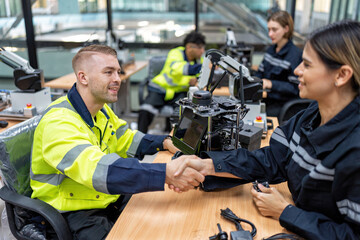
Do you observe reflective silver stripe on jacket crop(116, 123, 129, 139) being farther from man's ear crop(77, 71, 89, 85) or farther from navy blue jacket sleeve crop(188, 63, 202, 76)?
navy blue jacket sleeve crop(188, 63, 202, 76)

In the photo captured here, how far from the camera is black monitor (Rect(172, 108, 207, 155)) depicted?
133 centimetres

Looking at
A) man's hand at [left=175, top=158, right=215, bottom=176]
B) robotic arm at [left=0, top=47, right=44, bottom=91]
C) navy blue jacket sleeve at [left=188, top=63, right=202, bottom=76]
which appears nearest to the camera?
man's hand at [left=175, top=158, right=215, bottom=176]

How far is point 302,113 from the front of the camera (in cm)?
130

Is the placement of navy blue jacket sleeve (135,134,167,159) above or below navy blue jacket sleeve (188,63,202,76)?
below

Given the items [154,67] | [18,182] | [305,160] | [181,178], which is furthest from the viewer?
[154,67]

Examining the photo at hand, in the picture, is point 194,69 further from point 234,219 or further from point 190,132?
point 234,219

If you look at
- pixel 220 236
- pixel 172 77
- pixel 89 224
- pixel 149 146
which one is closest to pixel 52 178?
pixel 89 224

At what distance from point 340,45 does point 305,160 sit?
398 mm

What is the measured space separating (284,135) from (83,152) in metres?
0.80

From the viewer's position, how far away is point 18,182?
1395mm

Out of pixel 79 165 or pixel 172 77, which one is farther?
pixel 172 77

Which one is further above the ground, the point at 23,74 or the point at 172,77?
the point at 23,74

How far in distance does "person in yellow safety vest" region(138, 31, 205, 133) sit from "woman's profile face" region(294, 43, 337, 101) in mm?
2310

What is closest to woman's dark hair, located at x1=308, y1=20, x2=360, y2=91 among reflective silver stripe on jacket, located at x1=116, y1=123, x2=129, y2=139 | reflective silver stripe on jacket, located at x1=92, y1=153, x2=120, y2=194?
reflective silver stripe on jacket, located at x1=92, y1=153, x2=120, y2=194
